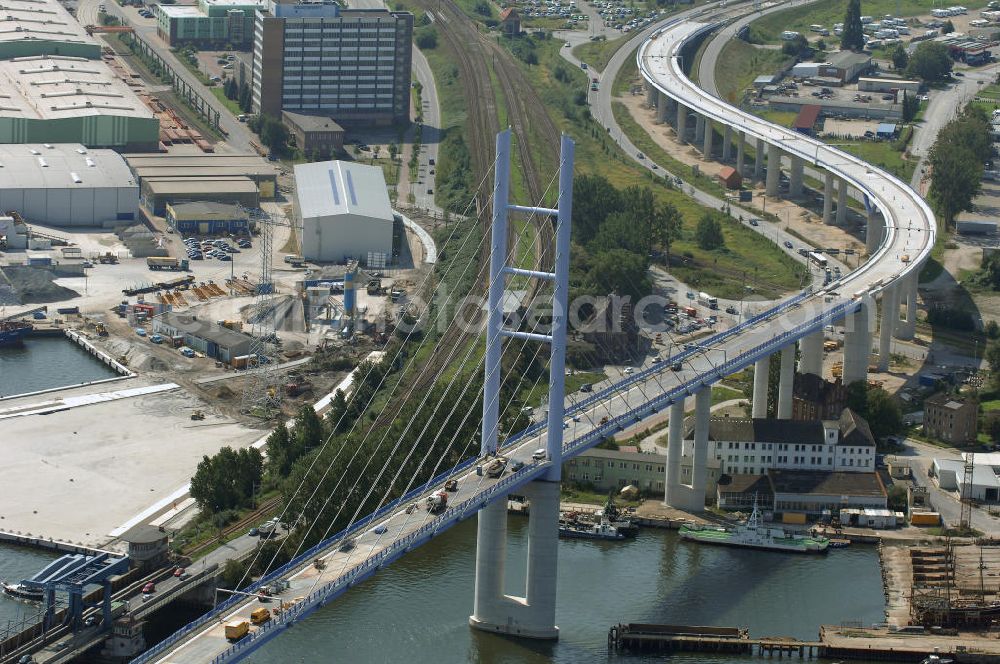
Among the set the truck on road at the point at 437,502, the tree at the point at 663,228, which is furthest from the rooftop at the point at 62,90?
the truck on road at the point at 437,502

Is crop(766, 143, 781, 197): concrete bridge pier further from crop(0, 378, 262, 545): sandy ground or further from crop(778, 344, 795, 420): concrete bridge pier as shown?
crop(0, 378, 262, 545): sandy ground

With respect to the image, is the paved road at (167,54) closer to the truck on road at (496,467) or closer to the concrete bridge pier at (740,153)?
the concrete bridge pier at (740,153)

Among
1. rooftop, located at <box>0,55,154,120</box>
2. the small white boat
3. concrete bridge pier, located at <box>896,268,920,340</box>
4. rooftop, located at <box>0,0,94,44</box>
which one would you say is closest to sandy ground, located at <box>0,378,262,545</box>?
the small white boat

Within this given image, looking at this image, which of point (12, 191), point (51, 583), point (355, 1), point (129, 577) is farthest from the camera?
point (355, 1)

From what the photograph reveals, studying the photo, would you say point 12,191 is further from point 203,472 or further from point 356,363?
point 203,472

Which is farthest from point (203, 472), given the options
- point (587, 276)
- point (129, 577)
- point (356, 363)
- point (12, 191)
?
point (12, 191)

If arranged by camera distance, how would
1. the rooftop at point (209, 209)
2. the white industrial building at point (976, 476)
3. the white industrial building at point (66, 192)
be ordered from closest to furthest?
the white industrial building at point (976, 476)
the white industrial building at point (66, 192)
the rooftop at point (209, 209)
